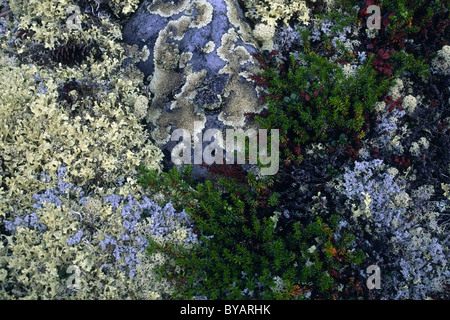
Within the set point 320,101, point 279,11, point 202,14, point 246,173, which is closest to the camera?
point 320,101

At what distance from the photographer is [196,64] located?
471cm

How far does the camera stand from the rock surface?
4.55 m

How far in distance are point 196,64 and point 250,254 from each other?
8.16 feet

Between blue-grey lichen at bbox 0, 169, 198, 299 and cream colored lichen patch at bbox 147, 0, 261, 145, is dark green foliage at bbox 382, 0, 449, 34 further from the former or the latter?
blue-grey lichen at bbox 0, 169, 198, 299

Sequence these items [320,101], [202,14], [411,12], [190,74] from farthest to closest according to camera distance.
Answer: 1. [202,14]
2. [190,74]
3. [411,12]
4. [320,101]

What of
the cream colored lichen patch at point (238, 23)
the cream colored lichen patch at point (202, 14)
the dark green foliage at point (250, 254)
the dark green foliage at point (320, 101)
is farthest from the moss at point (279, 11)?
the dark green foliage at point (250, 254)

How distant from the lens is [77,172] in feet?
13.3

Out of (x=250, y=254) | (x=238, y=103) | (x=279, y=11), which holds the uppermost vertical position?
(x=279, y=11)

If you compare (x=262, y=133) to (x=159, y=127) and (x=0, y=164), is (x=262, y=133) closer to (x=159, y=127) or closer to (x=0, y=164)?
(x=159, y=127)

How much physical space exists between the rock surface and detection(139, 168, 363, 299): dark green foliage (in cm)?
97

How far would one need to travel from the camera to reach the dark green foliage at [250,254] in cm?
340

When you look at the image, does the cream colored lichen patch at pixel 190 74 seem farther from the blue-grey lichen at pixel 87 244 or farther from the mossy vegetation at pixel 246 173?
the blue-grey lichen at pixel 87 244

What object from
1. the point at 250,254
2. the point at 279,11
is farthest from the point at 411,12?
the point at 250,254

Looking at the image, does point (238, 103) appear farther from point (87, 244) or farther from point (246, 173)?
point (87, 244)
